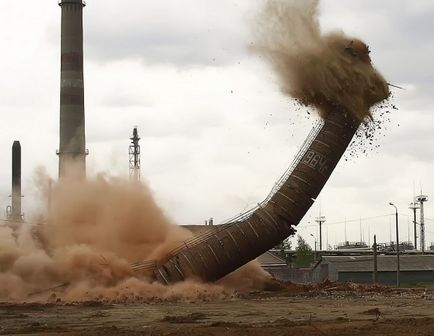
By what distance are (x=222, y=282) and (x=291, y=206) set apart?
640cm

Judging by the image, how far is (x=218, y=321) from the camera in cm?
2362

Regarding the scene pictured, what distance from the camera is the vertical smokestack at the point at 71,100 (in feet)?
204

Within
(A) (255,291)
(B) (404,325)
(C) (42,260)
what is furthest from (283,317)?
(C) (42,260)

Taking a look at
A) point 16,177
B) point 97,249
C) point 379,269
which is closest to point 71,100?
point 16,177

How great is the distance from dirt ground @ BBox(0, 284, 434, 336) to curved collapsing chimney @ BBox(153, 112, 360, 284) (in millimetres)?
2436

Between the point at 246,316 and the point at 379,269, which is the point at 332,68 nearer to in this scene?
the point at 246,316

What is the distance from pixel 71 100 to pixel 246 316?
40395mm

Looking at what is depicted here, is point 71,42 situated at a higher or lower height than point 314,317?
higher

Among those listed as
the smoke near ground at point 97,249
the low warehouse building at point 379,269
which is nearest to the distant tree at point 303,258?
the low warehouse building at point 379,269

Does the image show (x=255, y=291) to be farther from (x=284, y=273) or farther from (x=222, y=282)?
(x=284, y=273)

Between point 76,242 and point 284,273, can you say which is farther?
point 284,273

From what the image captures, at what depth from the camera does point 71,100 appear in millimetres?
62281

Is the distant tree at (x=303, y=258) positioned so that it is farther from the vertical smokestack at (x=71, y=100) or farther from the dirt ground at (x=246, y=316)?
the dirt ground at (x=246, y=316)

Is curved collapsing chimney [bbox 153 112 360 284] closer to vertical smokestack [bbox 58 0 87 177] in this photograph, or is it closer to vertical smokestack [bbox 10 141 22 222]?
vertical smokestack [bbox 58 0 87 177]
